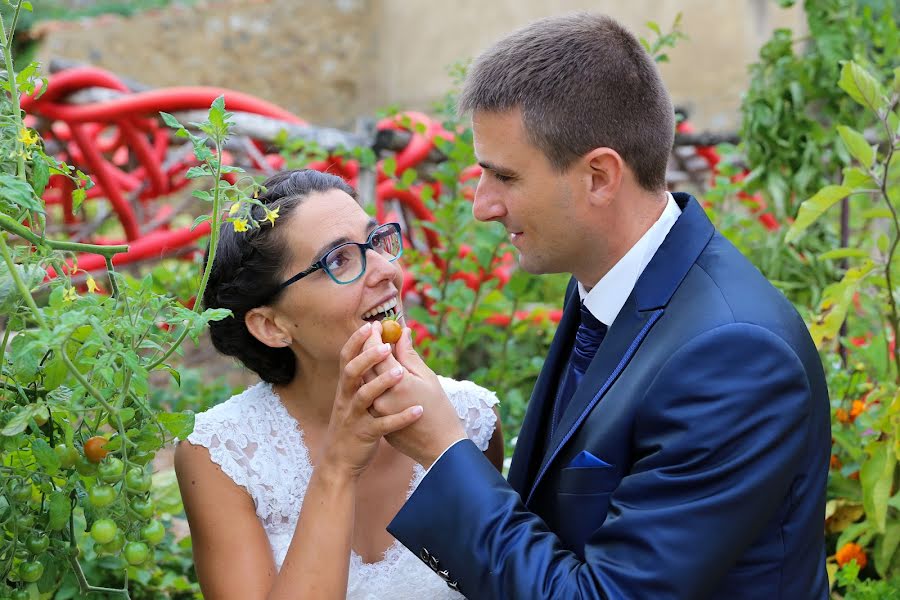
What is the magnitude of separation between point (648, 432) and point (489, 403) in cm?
99

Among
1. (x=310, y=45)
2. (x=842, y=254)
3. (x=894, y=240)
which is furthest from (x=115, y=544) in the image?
(x=310, y=45)

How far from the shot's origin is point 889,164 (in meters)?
2.58

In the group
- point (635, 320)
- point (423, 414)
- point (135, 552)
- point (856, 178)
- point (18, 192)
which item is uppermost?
point (18, 192)

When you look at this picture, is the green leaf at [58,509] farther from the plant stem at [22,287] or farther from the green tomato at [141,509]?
the plant stem at [22,287]

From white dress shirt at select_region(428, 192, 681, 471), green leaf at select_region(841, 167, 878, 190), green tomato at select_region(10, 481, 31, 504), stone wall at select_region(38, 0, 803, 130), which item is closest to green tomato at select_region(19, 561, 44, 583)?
green tomato at select_region(10, 481, 31, 504)

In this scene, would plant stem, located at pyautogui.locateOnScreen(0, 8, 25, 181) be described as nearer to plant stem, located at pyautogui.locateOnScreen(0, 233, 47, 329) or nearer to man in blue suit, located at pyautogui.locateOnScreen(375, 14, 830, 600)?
plant stem, located at pyautogui.locateOnScreen(0, 233, 47, 329)

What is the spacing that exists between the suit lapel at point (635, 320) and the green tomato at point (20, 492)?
0.90 m

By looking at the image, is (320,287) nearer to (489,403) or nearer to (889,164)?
(489,403)

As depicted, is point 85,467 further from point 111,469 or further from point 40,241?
point 40,241

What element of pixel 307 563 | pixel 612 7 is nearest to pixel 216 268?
pixel 307 563

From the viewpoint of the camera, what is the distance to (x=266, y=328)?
2400mm

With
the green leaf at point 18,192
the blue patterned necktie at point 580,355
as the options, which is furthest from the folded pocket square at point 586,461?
the green leaf at point 18,192

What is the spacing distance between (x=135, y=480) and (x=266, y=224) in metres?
0.92

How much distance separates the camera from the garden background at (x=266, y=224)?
5.05 ft
